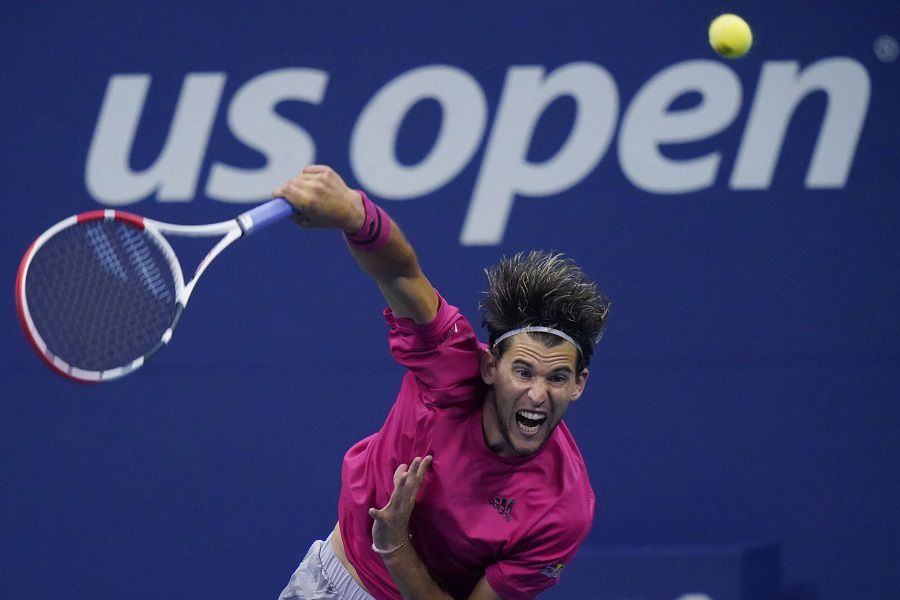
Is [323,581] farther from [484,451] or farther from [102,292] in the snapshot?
[102,292]

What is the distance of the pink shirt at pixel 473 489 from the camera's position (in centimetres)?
312

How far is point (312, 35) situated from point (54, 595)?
2.27 m

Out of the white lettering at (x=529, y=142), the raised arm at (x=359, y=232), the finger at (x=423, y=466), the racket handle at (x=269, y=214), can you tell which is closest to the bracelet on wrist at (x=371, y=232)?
the raised arm at (x=359, y=232)

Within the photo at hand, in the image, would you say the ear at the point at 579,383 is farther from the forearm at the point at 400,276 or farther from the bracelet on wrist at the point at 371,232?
the bracelet on wrist at the point at 371,232

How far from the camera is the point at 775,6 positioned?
476cm

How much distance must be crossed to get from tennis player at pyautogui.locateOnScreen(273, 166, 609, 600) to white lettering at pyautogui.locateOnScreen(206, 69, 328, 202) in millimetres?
1892

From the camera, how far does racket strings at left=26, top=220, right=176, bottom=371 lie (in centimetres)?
290

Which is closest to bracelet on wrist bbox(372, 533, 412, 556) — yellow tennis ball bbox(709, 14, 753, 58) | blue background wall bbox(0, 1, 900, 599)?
blue background wall bbox(0, 1, 900, 599)

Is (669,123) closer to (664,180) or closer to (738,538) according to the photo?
(664,180)

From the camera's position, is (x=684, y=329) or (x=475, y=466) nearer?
(x=475, y=466)

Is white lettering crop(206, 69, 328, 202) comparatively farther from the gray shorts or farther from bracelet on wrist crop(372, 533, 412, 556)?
bracelet on wrist crop(372, 533, 412, 556)

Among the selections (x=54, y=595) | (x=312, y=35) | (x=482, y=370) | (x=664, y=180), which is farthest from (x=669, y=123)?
(x=54, y=595)

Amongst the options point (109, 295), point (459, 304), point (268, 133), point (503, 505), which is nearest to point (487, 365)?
point (503, 505)

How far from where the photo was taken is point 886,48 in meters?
4.75
